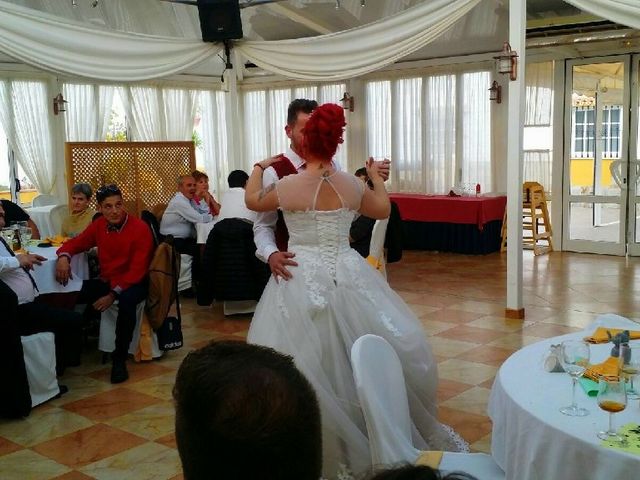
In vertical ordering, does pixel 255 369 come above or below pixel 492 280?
above

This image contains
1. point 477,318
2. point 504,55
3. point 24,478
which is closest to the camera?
point 24,478

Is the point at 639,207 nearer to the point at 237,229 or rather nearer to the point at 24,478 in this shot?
the point at 237,229

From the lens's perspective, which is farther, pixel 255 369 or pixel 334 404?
pixel 334 404

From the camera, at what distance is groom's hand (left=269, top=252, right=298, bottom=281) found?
3053 millimetres

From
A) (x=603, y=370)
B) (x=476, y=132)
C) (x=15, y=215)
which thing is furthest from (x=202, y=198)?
(x=603, y=370)

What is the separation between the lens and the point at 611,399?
1926 millimetres

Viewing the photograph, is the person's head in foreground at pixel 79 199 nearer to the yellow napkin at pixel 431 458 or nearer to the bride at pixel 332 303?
the bride at pixel 332 303

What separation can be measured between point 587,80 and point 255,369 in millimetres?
9684

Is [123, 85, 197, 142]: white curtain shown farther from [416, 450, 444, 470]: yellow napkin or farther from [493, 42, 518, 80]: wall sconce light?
[416, 450, 444, 470]: yellow napkin

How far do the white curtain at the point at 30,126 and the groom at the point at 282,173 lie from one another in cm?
831

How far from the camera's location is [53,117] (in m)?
10.7

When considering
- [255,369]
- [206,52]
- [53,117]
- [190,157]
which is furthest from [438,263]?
[255,369]

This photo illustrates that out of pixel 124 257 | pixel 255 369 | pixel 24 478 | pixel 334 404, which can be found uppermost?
pixel 255 369

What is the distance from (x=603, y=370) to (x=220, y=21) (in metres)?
5.02
